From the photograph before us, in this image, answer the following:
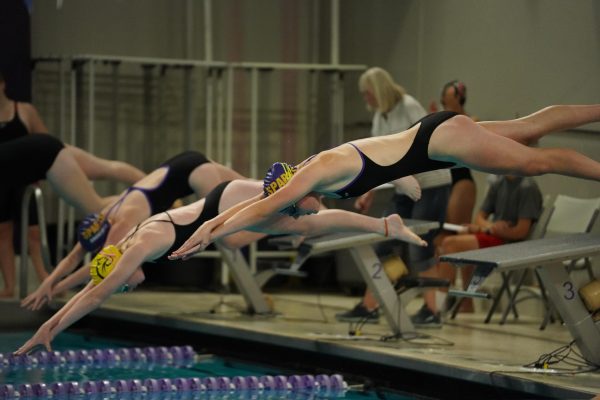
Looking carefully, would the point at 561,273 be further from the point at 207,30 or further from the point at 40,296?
the point at 207,30

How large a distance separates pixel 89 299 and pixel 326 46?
17.6 feet

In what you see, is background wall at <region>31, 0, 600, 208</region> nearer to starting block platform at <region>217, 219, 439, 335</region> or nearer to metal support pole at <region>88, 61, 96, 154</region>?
metal support pole at <region>88, 61, 96, 154</region>

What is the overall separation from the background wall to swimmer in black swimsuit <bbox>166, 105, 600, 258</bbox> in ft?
7.35

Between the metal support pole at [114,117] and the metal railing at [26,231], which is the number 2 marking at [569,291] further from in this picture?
the metal support pole at [114,117]

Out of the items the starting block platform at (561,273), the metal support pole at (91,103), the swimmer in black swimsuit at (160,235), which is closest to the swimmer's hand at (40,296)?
the swimmer in black swimsuit at (160,235)

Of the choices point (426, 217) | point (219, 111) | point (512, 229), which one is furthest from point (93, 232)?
point (219, 111)

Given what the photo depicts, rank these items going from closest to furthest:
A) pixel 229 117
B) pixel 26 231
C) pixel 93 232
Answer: pixel 93 232 < pixel 26 231 < pixel 229 117

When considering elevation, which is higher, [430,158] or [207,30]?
[207,30]

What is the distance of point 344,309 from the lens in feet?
30.1

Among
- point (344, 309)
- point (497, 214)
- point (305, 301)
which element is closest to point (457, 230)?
point (497, 214)

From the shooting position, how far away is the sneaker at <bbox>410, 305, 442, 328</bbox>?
7.79 metres

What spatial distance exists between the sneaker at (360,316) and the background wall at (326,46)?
5.07ft

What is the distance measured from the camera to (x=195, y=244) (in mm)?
5297

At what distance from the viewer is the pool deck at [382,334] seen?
5906 mm
